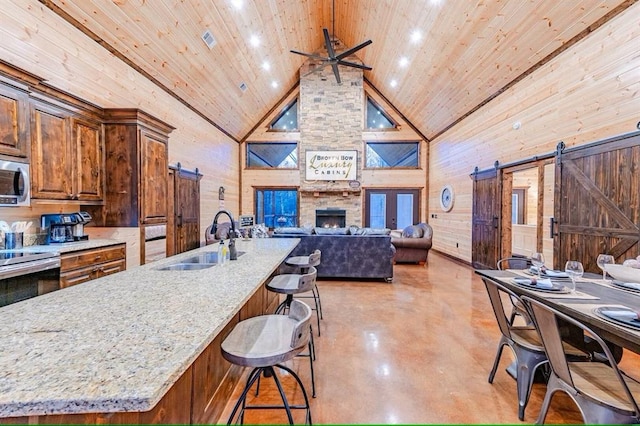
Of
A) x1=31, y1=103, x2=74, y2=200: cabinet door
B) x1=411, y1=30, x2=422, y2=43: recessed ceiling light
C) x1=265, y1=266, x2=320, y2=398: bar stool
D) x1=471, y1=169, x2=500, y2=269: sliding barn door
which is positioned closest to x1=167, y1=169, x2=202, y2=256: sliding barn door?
x1=31, y1=103, x2=74, y2=200: cabinet door

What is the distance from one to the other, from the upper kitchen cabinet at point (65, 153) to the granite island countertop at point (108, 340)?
1.86 m

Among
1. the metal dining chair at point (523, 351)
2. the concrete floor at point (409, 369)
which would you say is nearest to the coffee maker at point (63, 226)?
the concrete floor at point (409, 369)

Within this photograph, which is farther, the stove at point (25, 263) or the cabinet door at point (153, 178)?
the cabinet door at point (153, 178)

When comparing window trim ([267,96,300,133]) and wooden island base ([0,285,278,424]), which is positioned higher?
window trim ([267,96,300,133])

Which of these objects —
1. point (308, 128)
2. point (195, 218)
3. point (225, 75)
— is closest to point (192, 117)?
point (225, 75)

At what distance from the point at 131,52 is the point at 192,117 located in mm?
2188

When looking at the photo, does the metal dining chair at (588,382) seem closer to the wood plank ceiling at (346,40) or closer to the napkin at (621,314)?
the napkin at (621,314)

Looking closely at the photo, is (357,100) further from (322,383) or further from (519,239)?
(322,383)

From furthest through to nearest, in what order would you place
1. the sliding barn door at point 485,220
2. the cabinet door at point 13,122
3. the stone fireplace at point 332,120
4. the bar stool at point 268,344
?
1. the stone fireplace at point 332,120
2. the sliding barn door at point 485,220
3. the cabinet door at point 13,122
4. the bar stool at point 268,344

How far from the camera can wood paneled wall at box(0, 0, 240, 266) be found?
288cm

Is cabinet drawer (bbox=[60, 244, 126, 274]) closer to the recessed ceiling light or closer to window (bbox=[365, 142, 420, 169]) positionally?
the recessed ceiling light

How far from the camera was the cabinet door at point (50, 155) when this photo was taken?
2688 millimetres

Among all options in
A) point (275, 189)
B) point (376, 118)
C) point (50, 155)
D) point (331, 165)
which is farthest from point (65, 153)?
point (376, 118)

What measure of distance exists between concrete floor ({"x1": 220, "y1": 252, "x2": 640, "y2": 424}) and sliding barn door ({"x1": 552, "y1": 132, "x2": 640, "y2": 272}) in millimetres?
1207
